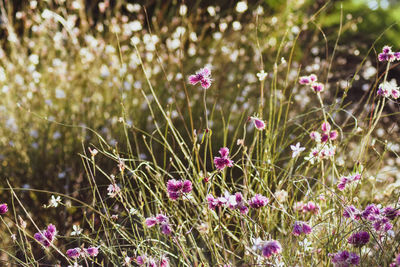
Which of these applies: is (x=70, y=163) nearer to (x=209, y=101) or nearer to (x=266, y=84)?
(x=209, y=101)

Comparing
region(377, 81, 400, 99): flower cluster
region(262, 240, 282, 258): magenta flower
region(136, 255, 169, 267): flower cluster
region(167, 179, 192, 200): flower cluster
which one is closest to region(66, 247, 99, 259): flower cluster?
region(136, 255, 169, 267): flower cluster

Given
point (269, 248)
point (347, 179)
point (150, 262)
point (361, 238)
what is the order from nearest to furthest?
point (269, 248) < point (361, 238) < point (150, 262) < point (347, 179)

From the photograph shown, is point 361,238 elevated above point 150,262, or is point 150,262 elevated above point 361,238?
point 361,238

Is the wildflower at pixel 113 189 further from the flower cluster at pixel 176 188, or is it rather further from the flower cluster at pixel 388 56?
the flower cluster at pixel 388 56

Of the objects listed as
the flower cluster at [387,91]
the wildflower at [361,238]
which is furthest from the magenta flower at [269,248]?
the flower cluster at [387,91]

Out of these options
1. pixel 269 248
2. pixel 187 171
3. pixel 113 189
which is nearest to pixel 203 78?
pixel 187 171

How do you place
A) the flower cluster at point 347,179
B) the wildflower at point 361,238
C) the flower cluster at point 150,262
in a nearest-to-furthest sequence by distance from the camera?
1. the wildflower at point 361,238
2. the flower cluster at point 150,262
3. the flower cluster at point 347,179

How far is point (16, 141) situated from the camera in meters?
2.65

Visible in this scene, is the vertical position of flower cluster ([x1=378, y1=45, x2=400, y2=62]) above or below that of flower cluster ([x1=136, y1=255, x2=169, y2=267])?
above

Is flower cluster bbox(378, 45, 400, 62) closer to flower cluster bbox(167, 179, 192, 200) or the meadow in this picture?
the meadow

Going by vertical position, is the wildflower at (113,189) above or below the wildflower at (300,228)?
above

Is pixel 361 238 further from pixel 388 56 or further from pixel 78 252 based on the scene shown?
pixel 78 252

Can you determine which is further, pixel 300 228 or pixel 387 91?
pixel 387 91

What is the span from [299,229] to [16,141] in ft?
6.95
